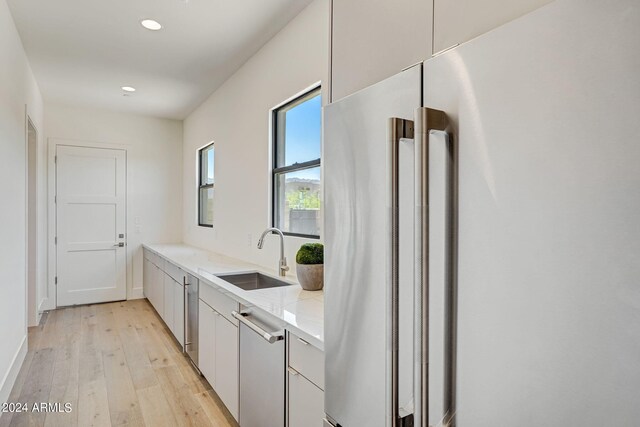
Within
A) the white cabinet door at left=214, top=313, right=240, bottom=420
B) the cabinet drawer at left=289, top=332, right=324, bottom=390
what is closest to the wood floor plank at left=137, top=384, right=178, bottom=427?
the white cabinet door at left=214, top=313, right=240, bottom=420

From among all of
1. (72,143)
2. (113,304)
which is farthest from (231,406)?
(72,143)

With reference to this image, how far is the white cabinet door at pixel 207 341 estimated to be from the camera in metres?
2.46

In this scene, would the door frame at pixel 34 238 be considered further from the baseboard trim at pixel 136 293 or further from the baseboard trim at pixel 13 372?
the baseboard trim at pixel 136 293

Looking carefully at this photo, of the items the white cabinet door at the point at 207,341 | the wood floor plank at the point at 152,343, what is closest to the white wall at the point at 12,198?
the wood floor plank at the point at 152,343

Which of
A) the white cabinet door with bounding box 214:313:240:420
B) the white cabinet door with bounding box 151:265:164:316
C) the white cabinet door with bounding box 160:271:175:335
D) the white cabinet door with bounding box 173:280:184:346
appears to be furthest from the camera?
the white cabinet door with bounding box 151:265:164:316

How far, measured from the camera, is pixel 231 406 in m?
2.16

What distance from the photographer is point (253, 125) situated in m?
3.35

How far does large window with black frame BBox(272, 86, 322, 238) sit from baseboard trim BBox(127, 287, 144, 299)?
3.33m

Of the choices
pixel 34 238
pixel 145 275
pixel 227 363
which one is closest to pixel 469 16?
pixel 227 363

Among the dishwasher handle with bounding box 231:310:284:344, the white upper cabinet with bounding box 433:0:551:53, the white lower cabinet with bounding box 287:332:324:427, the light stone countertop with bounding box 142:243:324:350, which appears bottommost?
the white lower cabinet with bounding box 287:332:324:427

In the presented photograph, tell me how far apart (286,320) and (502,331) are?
3.50 ft

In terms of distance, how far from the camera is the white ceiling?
251 cm

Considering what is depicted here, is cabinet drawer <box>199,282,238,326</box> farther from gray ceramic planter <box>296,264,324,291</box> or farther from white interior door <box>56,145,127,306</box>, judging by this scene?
white interior door <box>56,145,127,306</box>

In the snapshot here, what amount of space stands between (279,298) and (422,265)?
139cm
